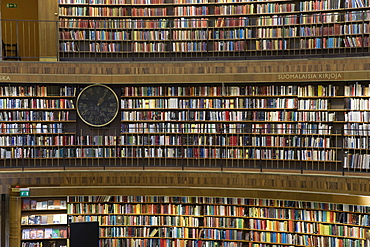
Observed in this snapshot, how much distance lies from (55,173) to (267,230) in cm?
335

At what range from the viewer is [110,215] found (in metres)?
8.32

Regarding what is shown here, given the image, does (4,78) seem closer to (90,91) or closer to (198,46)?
(90,91)

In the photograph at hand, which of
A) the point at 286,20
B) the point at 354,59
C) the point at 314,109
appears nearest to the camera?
the point at 354,59

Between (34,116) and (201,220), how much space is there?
3.29 meters

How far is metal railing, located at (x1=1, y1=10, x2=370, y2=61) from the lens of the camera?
8703mm

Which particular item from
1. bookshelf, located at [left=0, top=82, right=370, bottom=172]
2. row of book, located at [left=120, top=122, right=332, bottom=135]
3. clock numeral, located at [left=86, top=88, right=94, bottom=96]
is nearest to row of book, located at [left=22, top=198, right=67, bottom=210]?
bookshelf, located at [left=0, top=82, right=370, bottom=172]

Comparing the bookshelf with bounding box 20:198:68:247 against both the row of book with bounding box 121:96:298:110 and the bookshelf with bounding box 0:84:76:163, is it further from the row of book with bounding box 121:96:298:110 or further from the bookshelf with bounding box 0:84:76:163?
the row of book with bounding box 121:96:298:110

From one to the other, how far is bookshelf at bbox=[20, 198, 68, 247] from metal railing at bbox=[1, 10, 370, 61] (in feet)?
8.40

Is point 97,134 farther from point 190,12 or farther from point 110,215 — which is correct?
point 190,12

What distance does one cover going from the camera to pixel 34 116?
8.78 meters

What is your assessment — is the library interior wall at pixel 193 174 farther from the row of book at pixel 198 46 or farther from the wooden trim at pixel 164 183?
the row of book at pixel 198 46

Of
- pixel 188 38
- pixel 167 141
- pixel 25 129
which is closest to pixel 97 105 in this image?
pixel 25 129

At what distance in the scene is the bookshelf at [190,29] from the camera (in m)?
8.74

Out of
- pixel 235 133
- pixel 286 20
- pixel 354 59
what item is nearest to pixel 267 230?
pixel 235 133
